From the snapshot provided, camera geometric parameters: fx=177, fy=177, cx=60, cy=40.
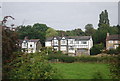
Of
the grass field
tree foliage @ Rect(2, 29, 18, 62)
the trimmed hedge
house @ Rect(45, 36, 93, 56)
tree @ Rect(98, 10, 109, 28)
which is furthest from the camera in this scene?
tree @ Rect(98, 10, 109, 28)

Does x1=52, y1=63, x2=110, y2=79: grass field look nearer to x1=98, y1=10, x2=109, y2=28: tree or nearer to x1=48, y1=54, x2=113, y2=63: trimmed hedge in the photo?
x1=48, y1=54, x2=113, y2=63: trimmed hedge

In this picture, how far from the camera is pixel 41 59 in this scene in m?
6.14

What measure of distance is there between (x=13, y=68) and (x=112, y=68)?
9.73ft

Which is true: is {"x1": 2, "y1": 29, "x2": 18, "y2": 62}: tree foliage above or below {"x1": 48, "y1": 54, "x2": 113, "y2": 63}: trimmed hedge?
above

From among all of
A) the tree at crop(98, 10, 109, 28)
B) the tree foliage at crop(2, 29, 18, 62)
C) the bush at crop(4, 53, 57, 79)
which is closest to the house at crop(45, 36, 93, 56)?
the tree at crop(98, 10, 109, 28)

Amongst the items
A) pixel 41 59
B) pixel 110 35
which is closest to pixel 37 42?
pixel 110 35

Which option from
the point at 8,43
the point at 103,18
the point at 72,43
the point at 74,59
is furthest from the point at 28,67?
the point at 103,18

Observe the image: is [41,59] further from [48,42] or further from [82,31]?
[82,31]

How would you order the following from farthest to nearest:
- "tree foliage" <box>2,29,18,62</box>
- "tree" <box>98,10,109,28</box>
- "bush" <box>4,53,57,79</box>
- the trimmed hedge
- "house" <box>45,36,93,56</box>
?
"tree" <box>98,10,109,28</box> → "house" <box>45,36,93,56</box> → the trimmed hedge → "bush" <box>4,53,57,79</box> → "tree foliage" <box>2,29,18,62</box>

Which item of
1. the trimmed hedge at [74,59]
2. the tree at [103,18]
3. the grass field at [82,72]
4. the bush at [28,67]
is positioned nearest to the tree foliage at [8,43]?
the bush at [28,67]

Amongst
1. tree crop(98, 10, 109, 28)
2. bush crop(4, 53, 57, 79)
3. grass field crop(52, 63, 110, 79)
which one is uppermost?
tree crop(98, 10, 109, 28)

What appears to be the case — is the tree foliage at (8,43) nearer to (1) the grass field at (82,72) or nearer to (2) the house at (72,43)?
(1) the grass field at (82,72)

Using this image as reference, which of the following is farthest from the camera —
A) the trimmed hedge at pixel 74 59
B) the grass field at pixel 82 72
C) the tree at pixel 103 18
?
the tree at pixel 103 18

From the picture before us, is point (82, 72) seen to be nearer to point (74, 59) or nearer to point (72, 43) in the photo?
point (74, 59)
